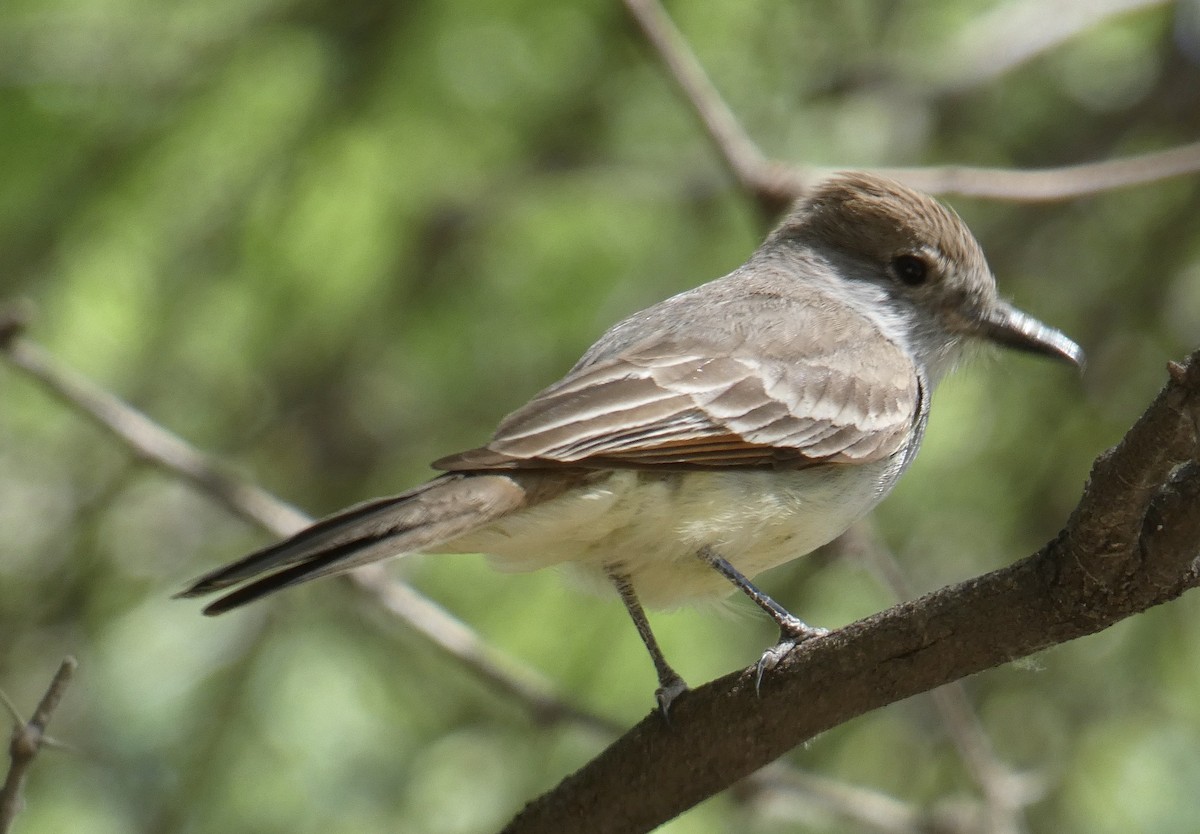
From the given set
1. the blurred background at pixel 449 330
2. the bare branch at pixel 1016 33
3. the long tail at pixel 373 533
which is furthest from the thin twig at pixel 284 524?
the bare branch at pixel 1016 33

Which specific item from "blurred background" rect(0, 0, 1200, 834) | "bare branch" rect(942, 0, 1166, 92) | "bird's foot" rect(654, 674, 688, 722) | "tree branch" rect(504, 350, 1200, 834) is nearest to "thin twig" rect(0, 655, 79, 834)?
"tree branch" rect(504, 350, 1200, 834)

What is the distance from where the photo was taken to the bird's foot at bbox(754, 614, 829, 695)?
3211 millimetres

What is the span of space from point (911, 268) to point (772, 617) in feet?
5.12

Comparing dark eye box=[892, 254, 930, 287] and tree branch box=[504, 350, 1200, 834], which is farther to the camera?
dark eye box=[892, 254, 930, 287]

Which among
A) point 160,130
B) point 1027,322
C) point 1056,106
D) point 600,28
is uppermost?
point 160,130

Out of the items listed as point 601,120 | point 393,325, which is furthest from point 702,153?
point 393,325

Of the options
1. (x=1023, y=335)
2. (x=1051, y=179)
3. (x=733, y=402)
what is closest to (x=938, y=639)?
(x=733, y=402)

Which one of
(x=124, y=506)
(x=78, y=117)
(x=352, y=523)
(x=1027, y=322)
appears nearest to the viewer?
(x=352, y=523)

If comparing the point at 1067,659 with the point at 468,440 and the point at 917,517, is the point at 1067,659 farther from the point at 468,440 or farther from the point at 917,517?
the point at 468,440

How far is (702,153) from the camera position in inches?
285

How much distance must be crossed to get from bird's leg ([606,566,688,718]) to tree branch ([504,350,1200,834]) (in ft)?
0.32

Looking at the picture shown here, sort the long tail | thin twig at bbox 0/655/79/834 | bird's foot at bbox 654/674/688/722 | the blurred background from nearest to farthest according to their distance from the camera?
thin twig at bbox 0/655/79/834 < the long tail < bird's foot at bbox 654/674/688/722 < the blurred background

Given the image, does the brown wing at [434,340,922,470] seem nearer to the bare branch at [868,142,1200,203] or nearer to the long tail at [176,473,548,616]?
the long tail at [176,473,548,616]

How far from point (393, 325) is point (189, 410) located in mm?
1037
